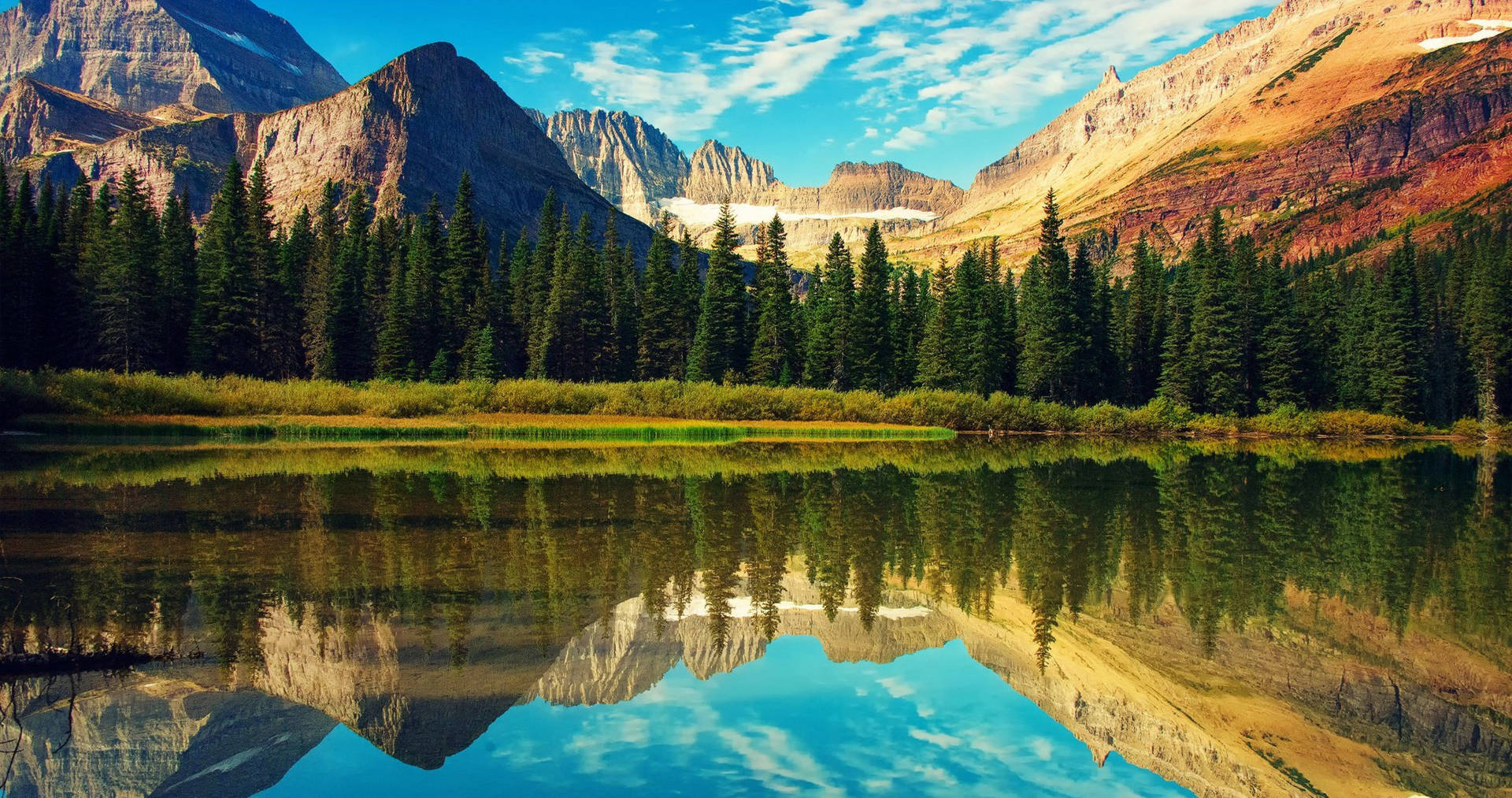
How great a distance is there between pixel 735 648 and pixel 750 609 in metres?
1.38

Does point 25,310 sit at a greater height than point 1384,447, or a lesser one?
greater

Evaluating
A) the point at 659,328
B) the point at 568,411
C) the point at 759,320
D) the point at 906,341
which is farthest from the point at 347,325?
the point at 906,341

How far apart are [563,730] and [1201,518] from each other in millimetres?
20691

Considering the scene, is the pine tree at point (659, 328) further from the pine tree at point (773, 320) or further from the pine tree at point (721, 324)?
the pine tree at point (773, 320)

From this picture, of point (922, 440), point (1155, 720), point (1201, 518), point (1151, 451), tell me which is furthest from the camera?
point (922, 440)

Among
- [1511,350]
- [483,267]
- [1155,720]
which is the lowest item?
[1155,720]

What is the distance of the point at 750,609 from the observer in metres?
13.8

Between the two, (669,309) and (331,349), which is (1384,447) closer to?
(669,309)

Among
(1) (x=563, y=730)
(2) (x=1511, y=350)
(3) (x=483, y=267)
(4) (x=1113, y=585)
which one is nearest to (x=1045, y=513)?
(4) (x=1113, y=585)

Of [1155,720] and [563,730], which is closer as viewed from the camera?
[563,730]

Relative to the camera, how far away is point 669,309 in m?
81.2

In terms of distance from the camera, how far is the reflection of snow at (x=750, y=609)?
44.1ft

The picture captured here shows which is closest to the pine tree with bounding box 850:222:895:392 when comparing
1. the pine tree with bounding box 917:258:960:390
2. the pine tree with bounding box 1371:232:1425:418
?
the pine tree with bounding box 917:258:960:390

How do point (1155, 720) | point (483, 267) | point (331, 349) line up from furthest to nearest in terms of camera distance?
point (483, 267), point (331, 349), point (1155, 720)
